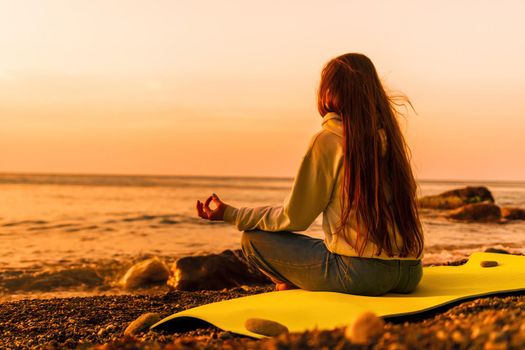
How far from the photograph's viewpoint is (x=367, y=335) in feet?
6.39

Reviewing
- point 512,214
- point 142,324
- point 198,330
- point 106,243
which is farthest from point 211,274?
point 512,214

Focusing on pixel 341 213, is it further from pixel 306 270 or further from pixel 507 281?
pixel 507 281

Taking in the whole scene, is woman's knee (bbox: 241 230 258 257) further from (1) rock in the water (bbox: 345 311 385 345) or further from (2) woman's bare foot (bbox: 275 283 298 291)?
(1) rock in the water (bbox: 345 311 385 345)

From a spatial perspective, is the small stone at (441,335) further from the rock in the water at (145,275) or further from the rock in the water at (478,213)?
the rock in the water at (478,213)

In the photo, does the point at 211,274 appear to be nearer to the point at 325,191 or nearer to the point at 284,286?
Answer: the point at 284,286

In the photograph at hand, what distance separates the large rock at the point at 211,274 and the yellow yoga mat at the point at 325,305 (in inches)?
129

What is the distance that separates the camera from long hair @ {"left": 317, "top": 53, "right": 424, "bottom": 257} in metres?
3.20

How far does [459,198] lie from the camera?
22.5 metres

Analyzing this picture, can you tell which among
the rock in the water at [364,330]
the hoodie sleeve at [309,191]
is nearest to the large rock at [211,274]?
the hoodie sleeve at [309,191]

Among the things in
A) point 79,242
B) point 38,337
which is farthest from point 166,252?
point 38,337

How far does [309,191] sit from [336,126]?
447 mm

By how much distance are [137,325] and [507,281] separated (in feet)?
9.13

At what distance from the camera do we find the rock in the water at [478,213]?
57.1 ft

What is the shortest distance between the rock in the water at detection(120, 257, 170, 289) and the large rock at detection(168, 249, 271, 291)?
0.35 m
